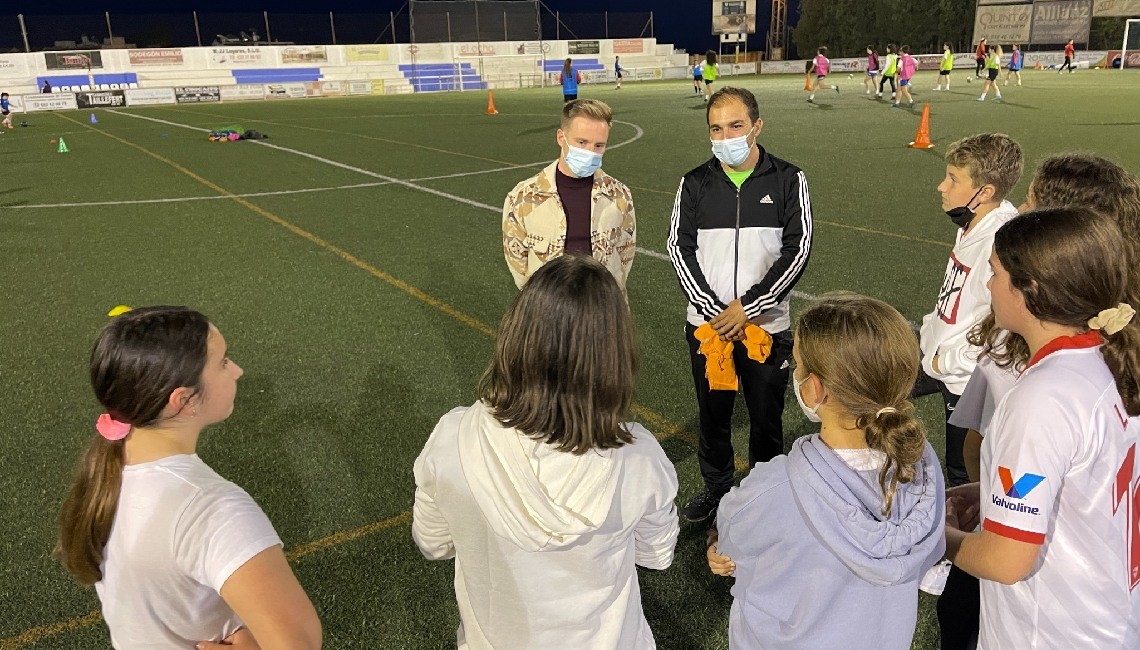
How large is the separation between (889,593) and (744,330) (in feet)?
5.71

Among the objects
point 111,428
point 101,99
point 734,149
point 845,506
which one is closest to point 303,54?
point 101,99

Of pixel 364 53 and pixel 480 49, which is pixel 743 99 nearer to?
pixel 364 53

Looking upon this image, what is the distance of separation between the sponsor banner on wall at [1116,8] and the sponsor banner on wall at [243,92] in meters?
54.1

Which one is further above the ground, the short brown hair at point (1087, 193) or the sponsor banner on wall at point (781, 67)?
the sponsor banner on wall at point (781, 67)

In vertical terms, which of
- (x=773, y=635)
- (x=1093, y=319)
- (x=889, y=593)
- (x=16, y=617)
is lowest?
(x=16, y=617)

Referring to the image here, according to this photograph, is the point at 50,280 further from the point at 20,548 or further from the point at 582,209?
the point at 582,209

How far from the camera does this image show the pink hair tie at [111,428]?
5.52ft

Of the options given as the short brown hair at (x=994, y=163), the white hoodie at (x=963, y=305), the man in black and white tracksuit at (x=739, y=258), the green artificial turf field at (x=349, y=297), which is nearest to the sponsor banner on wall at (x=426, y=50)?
the green artificial turf field at (x=349, y=297)

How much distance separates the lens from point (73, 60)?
134 ft

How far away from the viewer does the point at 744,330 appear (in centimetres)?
349

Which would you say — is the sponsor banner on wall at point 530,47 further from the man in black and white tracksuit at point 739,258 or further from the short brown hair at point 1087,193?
the short brown hair at point 1087,193

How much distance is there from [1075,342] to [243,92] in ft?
155

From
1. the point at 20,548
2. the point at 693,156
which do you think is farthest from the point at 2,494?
the point at 693,156

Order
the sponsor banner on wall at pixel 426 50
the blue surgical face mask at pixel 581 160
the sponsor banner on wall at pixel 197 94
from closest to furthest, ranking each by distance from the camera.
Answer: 1. the blue surgical face mask at pixel 581 160
2. the sponsor banner on wall at pixel 197 94
3. the sponsor banner on wall at pixel 426 50
